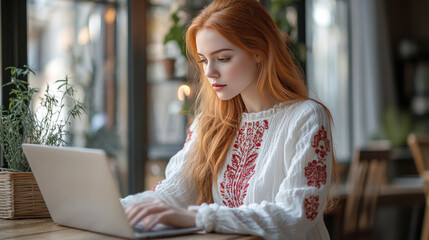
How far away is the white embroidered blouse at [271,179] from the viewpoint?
1.23 metres

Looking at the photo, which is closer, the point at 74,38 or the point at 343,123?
the point at 74,38

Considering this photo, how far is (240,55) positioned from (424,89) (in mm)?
5376

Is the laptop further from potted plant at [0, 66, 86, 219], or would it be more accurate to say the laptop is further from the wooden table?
potted plant at [0, 66, 86, 219]

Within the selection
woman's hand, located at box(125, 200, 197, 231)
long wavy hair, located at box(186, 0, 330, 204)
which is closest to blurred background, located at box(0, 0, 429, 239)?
long wavy hair, located at box(186, 0, 330, 204)

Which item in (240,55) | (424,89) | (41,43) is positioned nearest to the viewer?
(240,55)

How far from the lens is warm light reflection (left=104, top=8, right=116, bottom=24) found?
371cm

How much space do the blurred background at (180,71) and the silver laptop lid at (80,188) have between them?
60 cm

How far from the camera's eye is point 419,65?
640cm

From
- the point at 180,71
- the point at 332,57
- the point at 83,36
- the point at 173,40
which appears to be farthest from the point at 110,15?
the point at 332,57

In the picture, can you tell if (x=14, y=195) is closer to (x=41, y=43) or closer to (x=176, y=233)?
(x=176, y=233)

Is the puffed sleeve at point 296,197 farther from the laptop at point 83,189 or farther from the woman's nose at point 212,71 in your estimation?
the woman's nose at point 212,71

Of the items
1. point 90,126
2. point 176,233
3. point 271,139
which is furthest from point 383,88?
point 176,233

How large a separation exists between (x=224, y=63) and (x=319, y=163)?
39 cm

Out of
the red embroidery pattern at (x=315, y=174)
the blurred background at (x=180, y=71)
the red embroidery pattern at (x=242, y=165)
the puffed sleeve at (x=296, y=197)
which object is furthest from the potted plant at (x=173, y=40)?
the red embroidery pattern at (x=315, y=174)
